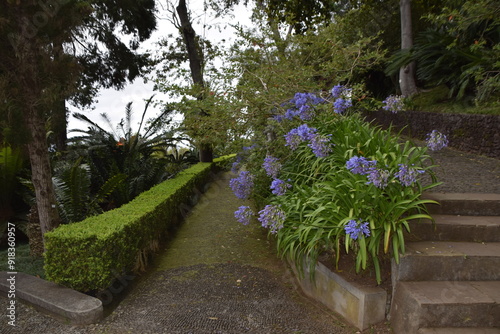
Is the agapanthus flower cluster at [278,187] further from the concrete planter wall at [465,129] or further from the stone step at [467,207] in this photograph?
the concrete planter wall at [465,129]

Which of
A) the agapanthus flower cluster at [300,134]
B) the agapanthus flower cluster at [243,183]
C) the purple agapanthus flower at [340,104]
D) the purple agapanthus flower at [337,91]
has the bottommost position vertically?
the agapanthus flower cluster at [243,183]

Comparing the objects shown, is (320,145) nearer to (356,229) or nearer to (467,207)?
(356,229)

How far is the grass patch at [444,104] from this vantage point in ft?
23.2

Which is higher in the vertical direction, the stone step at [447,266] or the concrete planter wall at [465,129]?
the concrete planter wall at [465,129]

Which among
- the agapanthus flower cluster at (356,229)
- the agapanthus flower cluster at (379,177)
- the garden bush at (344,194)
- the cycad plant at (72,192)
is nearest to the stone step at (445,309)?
the garden bush at (344,194)

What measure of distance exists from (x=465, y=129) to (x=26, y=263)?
7.66 metres

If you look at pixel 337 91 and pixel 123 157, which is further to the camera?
pixel 123 157

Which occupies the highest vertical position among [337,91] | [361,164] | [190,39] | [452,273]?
[190,39]

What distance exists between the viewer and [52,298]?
3.11m

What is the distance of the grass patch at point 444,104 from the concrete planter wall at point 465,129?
34 cm

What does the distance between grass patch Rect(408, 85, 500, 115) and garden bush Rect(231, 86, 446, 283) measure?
427cm

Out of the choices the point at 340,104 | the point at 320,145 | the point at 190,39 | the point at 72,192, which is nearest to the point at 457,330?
the point at 320,145

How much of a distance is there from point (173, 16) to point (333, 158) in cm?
1053

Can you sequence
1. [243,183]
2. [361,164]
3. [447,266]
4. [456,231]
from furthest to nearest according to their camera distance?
[243,183] < [456,231] < [361,164] < [447,266]
